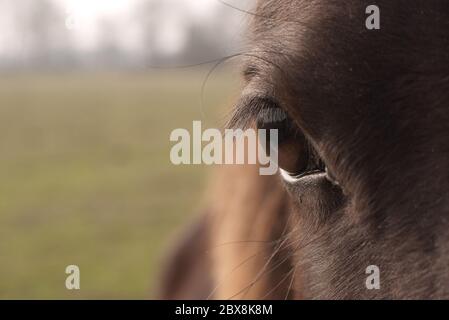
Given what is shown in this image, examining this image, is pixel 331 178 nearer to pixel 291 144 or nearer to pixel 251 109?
pixel 291 144

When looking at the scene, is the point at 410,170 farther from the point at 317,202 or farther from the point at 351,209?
the point at 317,202

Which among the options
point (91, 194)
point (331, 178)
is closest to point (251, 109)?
point (331, 178)

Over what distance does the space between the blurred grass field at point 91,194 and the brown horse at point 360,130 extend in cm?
44

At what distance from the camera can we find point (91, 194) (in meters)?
13.4

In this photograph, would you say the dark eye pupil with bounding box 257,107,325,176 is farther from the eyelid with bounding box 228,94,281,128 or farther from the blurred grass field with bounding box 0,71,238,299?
the blurred grass field with bounding box 0,71,238,299

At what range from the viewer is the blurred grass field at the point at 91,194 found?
27.4ft

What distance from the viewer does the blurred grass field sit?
8.34m

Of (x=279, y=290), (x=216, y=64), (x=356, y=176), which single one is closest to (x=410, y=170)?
(x=356, y=176)

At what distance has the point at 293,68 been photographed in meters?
1.33

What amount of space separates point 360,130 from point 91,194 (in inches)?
492

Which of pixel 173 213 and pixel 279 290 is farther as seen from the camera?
pixel 173 213

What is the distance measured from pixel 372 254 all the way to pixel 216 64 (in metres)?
0.74

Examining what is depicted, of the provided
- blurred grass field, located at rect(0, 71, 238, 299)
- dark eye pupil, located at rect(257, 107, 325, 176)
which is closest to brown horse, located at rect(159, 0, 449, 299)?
dark eye pupil, located at rect(257, 107, 325, 176)

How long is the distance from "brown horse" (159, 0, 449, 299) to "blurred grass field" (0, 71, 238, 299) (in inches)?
17.5
